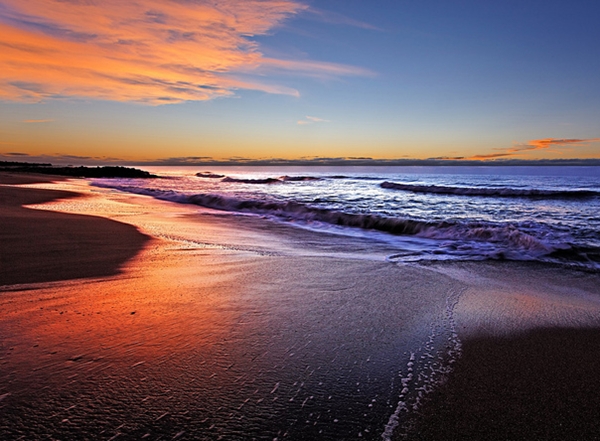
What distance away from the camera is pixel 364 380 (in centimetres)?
228

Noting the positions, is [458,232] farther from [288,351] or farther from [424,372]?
[288,351]

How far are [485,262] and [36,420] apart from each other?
617cm

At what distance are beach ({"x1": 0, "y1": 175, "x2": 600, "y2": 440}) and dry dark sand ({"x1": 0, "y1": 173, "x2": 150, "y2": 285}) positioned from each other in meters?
0.06

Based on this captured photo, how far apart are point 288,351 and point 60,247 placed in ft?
Answer: 15.5

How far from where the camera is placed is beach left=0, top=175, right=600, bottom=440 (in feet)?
6.07

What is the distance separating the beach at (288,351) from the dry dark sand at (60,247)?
0.19 ft

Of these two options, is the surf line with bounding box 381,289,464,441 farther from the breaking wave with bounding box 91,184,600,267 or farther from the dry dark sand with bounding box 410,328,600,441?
the breaking wave with bounding box 91,184,600,267

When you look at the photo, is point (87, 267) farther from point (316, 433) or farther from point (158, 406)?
point (316, 433)

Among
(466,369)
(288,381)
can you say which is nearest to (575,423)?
(466,369)

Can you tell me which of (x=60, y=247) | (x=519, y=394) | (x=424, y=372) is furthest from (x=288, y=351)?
(x=60, y=247)

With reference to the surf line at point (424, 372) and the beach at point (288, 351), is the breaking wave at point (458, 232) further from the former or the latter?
the surf line at point (424, 372)

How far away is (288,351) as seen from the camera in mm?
2619

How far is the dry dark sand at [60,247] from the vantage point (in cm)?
445

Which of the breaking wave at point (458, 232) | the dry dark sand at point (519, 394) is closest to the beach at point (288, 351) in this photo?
the dry dark sand at point (519, 394)
